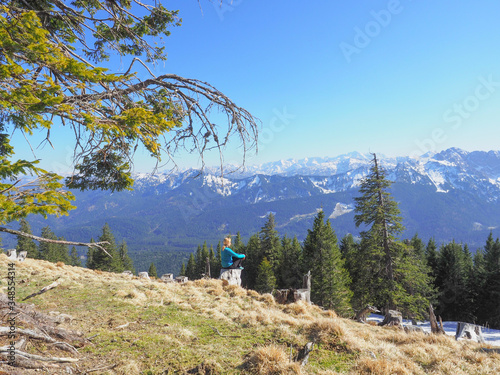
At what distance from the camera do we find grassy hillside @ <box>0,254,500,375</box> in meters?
5.43

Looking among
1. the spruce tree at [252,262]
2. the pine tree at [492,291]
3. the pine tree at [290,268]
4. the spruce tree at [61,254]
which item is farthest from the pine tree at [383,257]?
the spruce tree at [61,254]

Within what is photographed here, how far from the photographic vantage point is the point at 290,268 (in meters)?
46.5

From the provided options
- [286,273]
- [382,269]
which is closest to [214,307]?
[382,269]

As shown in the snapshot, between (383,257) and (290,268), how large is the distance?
2547 cm

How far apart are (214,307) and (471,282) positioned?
5494 centimetres

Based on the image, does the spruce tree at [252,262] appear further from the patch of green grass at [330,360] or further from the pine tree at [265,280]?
the patch of green grass at [330,360]

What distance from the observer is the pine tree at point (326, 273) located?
2970 centimetres

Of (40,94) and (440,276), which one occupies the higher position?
(40,94)

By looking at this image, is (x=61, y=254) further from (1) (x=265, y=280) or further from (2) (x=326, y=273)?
(2) (x=326, y=273)

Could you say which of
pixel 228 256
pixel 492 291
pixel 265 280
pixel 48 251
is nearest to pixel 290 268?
pixel 265 280

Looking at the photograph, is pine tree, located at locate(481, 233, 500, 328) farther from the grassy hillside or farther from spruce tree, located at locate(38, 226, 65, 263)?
spruce tree, located at locate(38, 226, 65, 263)

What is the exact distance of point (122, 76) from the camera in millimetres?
4582

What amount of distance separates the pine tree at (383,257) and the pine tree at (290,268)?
20.3 metres

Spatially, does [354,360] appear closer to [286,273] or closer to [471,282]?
[286,273]
